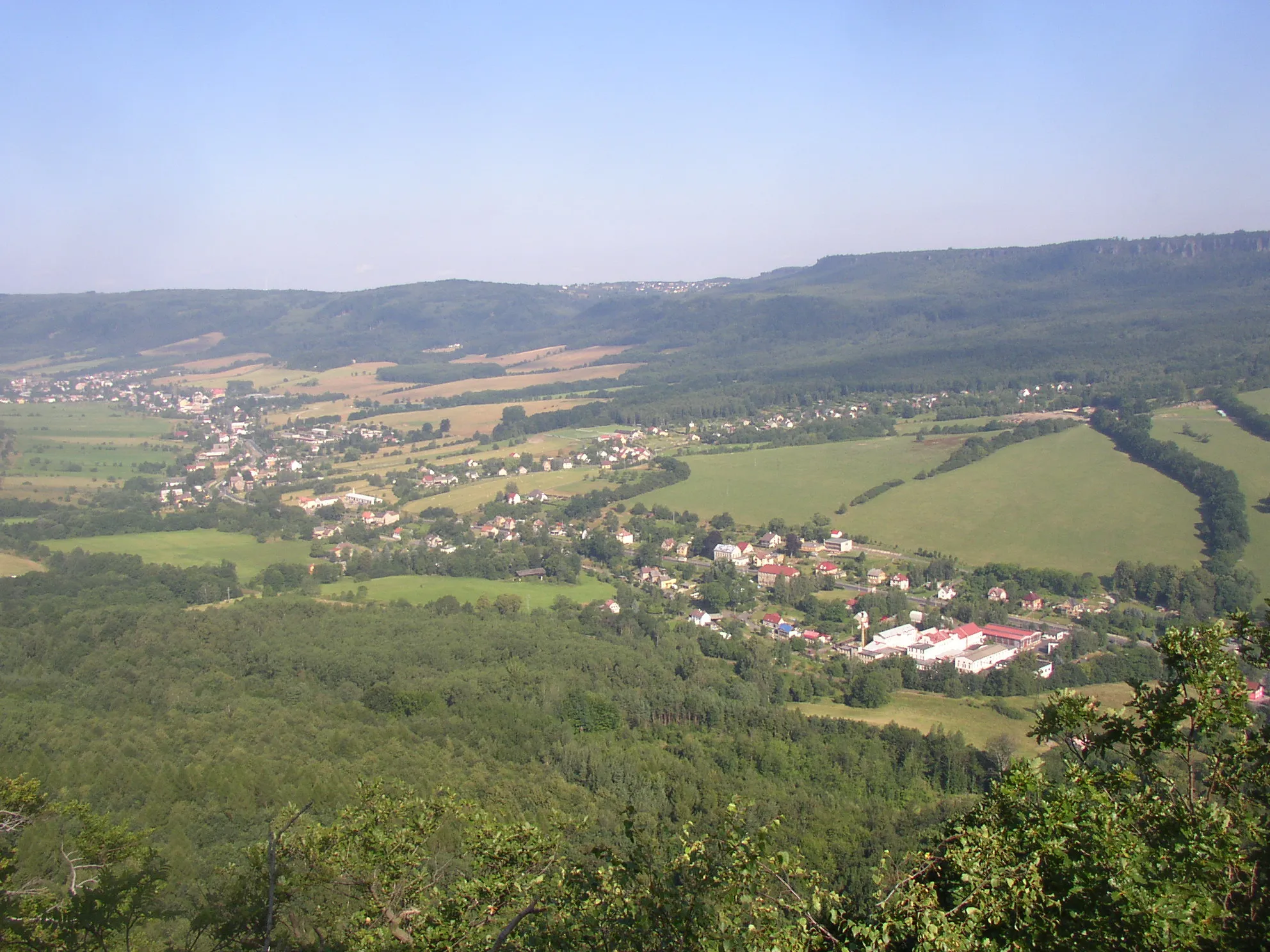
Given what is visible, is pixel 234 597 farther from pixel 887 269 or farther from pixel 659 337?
pixel 887 269

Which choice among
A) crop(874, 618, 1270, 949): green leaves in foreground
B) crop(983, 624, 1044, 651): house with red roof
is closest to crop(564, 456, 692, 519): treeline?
crop(983, 624, 1044, 651): house with red roof

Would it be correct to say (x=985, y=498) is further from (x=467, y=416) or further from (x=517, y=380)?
(x=517, y=380)

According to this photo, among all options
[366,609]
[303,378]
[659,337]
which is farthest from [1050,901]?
[659,337]

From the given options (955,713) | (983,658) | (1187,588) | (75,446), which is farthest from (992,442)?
(75,446)

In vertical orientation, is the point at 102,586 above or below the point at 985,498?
above

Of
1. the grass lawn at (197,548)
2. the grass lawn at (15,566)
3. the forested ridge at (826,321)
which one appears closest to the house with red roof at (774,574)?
the grass lawn at (197,548)

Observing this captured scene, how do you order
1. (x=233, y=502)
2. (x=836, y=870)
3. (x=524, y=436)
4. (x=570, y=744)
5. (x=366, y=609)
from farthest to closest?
(x=524, y=436) < (x=233, y=502) < (x=366, y=609) < (x=570, y=744) < (x=836, y=870)
